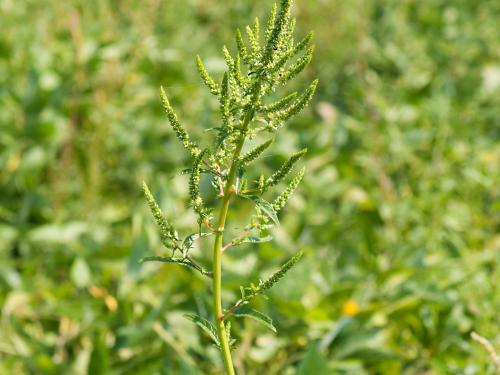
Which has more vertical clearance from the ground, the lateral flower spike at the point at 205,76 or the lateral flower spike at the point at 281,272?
the lateral flower spike at the point at 205,76

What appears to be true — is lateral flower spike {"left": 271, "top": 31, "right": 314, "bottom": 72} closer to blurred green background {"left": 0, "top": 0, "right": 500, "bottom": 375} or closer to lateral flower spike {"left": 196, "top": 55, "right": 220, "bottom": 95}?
lateral flower spike {"left": 196, "top": 55, "right": 220, "bottom": 95}

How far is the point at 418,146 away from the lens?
9.22 feet

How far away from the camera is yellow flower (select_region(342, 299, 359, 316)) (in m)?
1.92

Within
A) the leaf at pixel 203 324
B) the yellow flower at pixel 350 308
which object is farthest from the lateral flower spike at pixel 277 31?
the yellow flower at pixel 350 308

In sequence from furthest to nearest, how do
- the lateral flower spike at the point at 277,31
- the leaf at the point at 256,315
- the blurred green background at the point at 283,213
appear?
the blurred green background at the point at 283,213 → the leaf at the point at 256,315 → the lateral flower spike at the point at 277,31

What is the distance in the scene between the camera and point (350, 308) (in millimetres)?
1947

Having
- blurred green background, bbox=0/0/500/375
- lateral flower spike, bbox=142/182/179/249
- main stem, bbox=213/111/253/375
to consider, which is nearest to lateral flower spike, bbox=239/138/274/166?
main stem, bbox=213/111/253/375

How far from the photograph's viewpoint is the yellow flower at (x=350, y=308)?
1.92m

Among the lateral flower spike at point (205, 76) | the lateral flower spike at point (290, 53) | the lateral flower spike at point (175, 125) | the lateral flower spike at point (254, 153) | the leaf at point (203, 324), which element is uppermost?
the lateral flower spike at point (205, 76)

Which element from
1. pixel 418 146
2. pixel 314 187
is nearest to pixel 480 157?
pixel 418 146

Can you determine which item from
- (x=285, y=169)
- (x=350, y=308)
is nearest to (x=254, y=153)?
(x=285, y=169)

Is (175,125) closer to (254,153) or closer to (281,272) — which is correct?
(254,153)

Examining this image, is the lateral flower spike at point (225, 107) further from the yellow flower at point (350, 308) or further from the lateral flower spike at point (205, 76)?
the yellow flower at point (350, 308)

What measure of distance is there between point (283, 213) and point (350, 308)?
75 cm
